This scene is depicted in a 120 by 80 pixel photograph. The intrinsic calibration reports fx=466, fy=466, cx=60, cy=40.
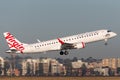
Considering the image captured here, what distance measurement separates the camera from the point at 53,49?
130875 mm

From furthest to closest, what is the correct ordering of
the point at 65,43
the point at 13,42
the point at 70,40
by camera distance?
the point at 13,42 → the point at 70,40 → the point at 65,43

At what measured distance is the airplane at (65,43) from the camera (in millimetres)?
127875

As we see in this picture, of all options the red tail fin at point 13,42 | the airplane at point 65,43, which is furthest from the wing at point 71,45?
the red tail fin at point 13,42

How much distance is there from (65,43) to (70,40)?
1.98 meters

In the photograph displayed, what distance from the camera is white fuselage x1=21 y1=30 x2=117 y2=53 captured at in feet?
420

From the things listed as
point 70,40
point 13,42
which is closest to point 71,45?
point 70,40

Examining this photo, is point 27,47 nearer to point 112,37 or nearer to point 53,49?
point 53,49

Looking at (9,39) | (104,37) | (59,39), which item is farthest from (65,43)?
(9,39)

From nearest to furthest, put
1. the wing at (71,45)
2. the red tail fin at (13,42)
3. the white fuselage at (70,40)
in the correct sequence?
1. the wing at (71,45)
2. the white fuselage at (70,40)
3. the red tail fin at (13,42)

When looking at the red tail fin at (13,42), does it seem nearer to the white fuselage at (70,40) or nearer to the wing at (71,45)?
the white fuselage at (70,40)

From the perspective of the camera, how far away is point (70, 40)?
130 metres

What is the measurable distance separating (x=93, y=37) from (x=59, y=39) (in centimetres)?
951

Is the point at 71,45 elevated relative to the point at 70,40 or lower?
lower

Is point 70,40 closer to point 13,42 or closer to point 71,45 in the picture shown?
point 71,45
